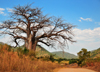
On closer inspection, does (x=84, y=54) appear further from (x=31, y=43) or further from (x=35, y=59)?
(x=31, y=43)

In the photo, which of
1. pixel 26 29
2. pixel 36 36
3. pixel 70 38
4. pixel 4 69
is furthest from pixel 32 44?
pixel 4 69

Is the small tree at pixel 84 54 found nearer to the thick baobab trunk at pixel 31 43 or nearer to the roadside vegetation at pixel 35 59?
the roadside vegetation at pixel 35 59

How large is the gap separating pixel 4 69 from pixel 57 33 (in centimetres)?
1500

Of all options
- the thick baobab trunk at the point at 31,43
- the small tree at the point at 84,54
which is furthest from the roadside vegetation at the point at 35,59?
the thick baobab trunk at the point at 31,43

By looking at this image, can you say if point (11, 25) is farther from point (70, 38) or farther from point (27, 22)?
point (70, 38)

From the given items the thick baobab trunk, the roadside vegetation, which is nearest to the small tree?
the roadside vegetation

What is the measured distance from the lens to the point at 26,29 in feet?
69.9

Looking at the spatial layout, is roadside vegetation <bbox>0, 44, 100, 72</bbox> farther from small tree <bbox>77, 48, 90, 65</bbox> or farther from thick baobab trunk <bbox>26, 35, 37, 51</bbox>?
thick baobab trunk <bbox>26, 35, 37, 51</bbox>

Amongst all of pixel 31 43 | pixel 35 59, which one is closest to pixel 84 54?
pixel 35 59

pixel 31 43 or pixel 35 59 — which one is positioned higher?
pixel 31 43

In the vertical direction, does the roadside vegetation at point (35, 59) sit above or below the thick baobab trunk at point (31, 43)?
below

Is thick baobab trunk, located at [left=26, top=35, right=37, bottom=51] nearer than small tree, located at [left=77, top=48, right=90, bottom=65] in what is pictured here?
No

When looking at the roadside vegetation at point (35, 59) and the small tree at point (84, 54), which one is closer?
the roadside vegetation at point (35, 59)

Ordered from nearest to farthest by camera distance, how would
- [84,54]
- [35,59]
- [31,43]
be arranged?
[35,59] → [84,54] → [31,43]
